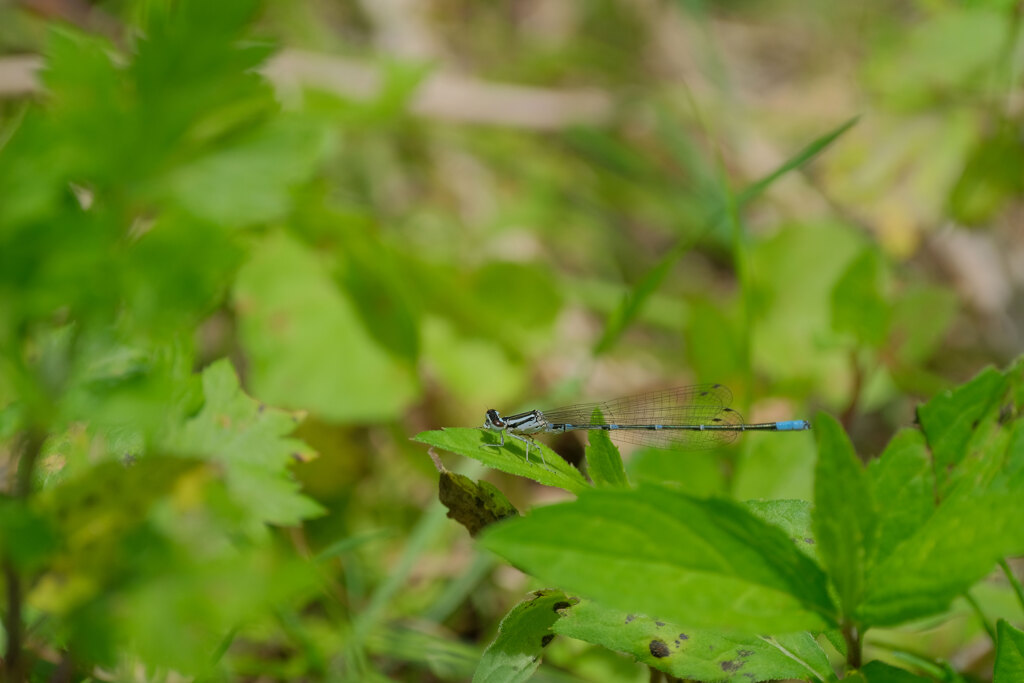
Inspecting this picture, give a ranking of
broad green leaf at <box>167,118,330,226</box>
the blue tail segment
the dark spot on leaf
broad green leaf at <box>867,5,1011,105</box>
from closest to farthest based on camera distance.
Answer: the dark spot on leaf
broad green leaf at <box>167,118,330,226</box>
the blue tail segment
broad green leaf at <box>867,5,1011,105</box>

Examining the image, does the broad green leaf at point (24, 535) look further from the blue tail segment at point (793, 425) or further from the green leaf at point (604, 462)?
the blue tail segment at point (793, 425)

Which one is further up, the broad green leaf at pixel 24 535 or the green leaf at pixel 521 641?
the broad green leaf at pixel 24 535

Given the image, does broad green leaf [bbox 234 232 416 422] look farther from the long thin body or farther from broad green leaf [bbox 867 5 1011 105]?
broad green leaf [bbox 867 5 1011 105]

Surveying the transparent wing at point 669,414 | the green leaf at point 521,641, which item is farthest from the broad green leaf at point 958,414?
the transparent wing at point 669,414

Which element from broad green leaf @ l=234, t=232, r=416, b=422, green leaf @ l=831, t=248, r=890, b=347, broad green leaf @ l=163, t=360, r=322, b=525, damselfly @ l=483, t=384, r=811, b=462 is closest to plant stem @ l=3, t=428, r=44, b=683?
broad green leaf @ l=163, t=360, r=322, b=525

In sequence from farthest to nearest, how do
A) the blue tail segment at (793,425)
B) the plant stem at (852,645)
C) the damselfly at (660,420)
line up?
1. the damselfly at (660,420)
2. the blue tail segment at (793,425)
3. the plant stem at (852,645)

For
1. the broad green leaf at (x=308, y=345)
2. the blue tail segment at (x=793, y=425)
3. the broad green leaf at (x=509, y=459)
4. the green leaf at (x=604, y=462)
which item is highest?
the green leaf at (x=604, y=462)
